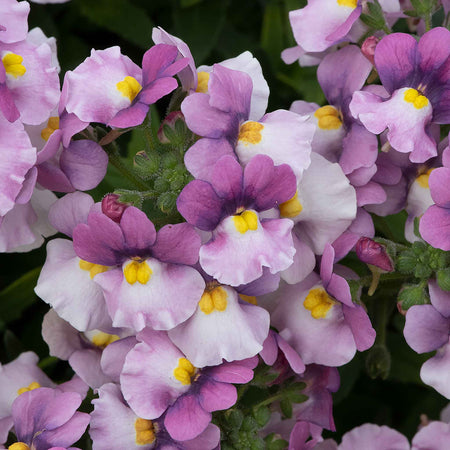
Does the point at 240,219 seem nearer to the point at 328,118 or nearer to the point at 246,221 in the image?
the point at 246,221

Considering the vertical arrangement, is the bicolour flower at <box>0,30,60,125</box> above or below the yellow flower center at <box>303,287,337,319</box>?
above

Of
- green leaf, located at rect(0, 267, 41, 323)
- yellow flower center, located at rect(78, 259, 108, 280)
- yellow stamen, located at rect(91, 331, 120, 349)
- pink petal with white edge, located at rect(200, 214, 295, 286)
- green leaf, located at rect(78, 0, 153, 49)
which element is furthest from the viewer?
green leaf, located at rect(78, 0, 153, 49)

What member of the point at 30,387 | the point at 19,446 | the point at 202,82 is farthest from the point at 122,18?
the point at 19,446

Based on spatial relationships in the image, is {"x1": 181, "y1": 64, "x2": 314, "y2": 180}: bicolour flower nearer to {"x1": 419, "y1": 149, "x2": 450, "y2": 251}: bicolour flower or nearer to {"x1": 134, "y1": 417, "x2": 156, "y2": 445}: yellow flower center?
{"x1": 419, "y1": 149, "x2": 450, "y2": 251}: bicolour flower

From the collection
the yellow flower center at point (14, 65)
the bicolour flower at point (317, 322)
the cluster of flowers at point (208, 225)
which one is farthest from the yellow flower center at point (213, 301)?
the yellow flower center at point (14, 65)

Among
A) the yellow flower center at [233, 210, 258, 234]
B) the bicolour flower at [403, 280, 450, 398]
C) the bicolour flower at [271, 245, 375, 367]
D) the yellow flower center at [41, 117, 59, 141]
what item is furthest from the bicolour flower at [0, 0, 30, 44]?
the bicolour flower at [403, 280, 450, 398]

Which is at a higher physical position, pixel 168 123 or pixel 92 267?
pixel 168 123

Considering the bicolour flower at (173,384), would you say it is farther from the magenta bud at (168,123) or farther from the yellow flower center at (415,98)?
the yellow flower center at (415,98)
